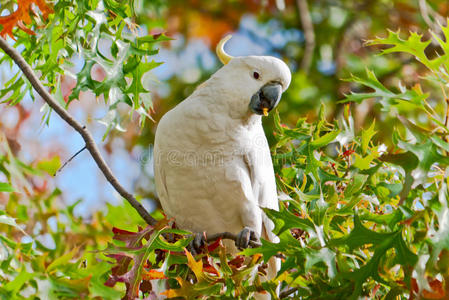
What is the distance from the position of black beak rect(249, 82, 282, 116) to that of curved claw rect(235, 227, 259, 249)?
0.59m

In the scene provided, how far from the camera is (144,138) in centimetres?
696

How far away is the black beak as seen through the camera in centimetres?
293

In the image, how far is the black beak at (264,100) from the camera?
293cm

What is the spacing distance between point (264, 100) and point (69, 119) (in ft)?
3.38

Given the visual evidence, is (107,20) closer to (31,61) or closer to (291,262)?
(31,61)

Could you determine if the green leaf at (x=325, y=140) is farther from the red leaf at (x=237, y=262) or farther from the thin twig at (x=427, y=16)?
the thin twig at (x=427, y=16)

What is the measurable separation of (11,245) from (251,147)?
1223 millimetres

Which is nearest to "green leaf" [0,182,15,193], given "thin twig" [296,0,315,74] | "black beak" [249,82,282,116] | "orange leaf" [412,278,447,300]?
"black beak" [249,82,282,116]

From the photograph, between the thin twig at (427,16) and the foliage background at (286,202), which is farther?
the thin twig at (427,16)

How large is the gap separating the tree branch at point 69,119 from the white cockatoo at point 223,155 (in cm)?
Result: 47

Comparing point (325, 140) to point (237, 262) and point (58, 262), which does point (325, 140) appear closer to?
point (237, 262)

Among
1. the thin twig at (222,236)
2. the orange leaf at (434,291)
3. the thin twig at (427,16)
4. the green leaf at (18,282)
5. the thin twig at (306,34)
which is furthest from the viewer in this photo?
the thin twig at (306,34)

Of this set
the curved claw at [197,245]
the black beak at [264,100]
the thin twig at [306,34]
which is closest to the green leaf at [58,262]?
the curved claw at [197,245]

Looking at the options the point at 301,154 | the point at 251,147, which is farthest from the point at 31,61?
the point at 301,154
